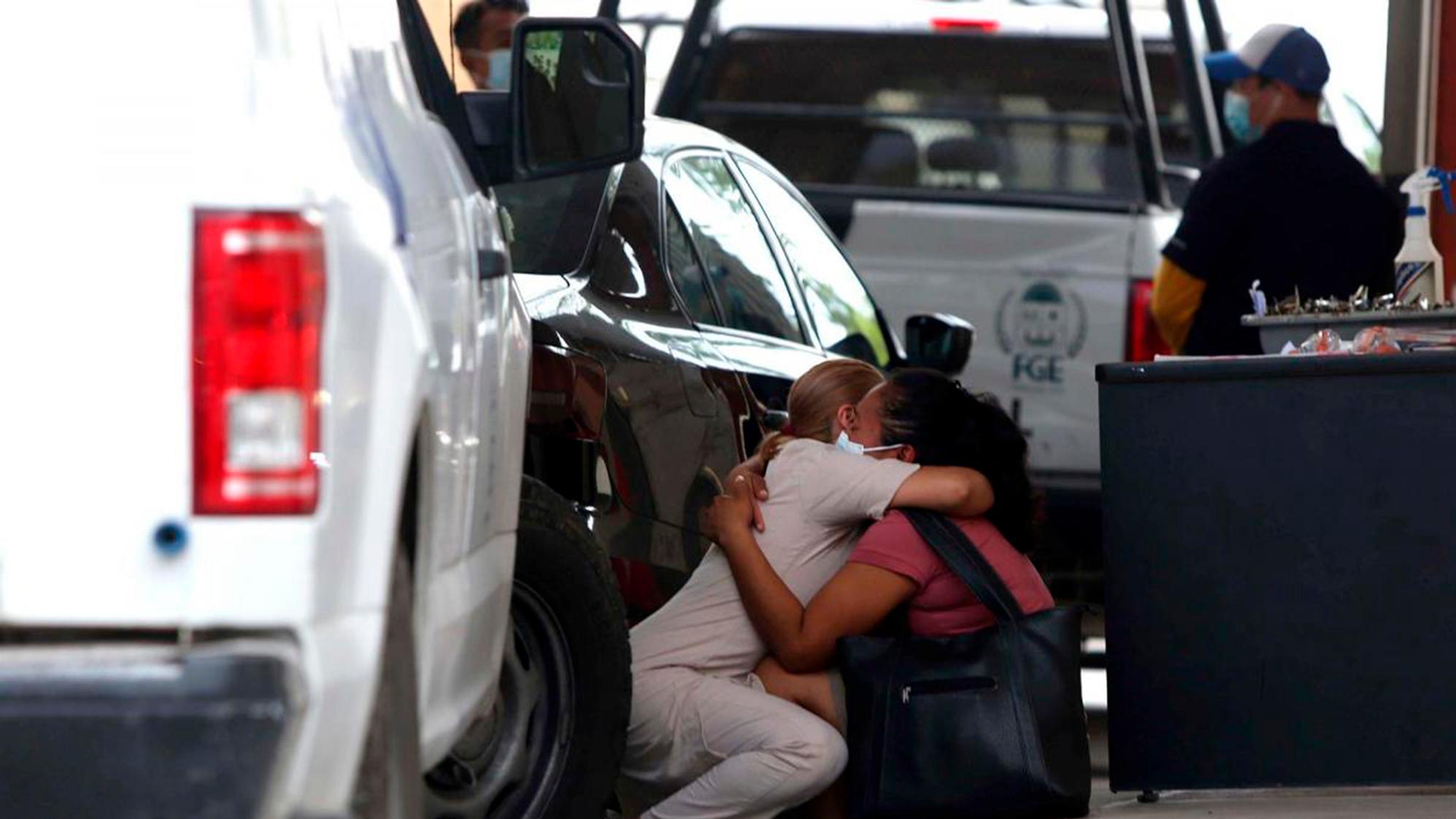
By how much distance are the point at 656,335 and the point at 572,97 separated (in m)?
1.33

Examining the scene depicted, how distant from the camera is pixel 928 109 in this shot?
37.0ft

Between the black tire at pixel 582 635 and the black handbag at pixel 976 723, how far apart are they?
59 centimetres

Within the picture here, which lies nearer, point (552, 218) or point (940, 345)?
point (552, 218)

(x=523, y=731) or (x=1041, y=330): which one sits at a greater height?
(x=1041, y=330)

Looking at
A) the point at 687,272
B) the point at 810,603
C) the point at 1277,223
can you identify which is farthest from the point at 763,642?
the point at 1277,223

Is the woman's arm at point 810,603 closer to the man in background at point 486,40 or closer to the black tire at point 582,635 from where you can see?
the black tire at point 582,635

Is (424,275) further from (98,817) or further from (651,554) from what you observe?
(651,554)

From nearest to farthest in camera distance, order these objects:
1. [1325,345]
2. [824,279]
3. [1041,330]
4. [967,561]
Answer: [967,561]
[1325,345]
[824,279]
[1041,330]

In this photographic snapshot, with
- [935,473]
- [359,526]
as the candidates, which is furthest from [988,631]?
[359,526]

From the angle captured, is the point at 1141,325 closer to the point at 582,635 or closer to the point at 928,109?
the point at 928,109

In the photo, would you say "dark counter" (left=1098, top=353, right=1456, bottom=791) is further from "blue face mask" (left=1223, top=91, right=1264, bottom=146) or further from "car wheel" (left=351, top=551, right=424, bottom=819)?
"car wheel" (left=351, top=551, right=424, bottom=819)

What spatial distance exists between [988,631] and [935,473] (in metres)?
0.35

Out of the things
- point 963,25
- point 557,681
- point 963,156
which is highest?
point 963,25

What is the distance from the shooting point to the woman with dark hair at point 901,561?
562cm
